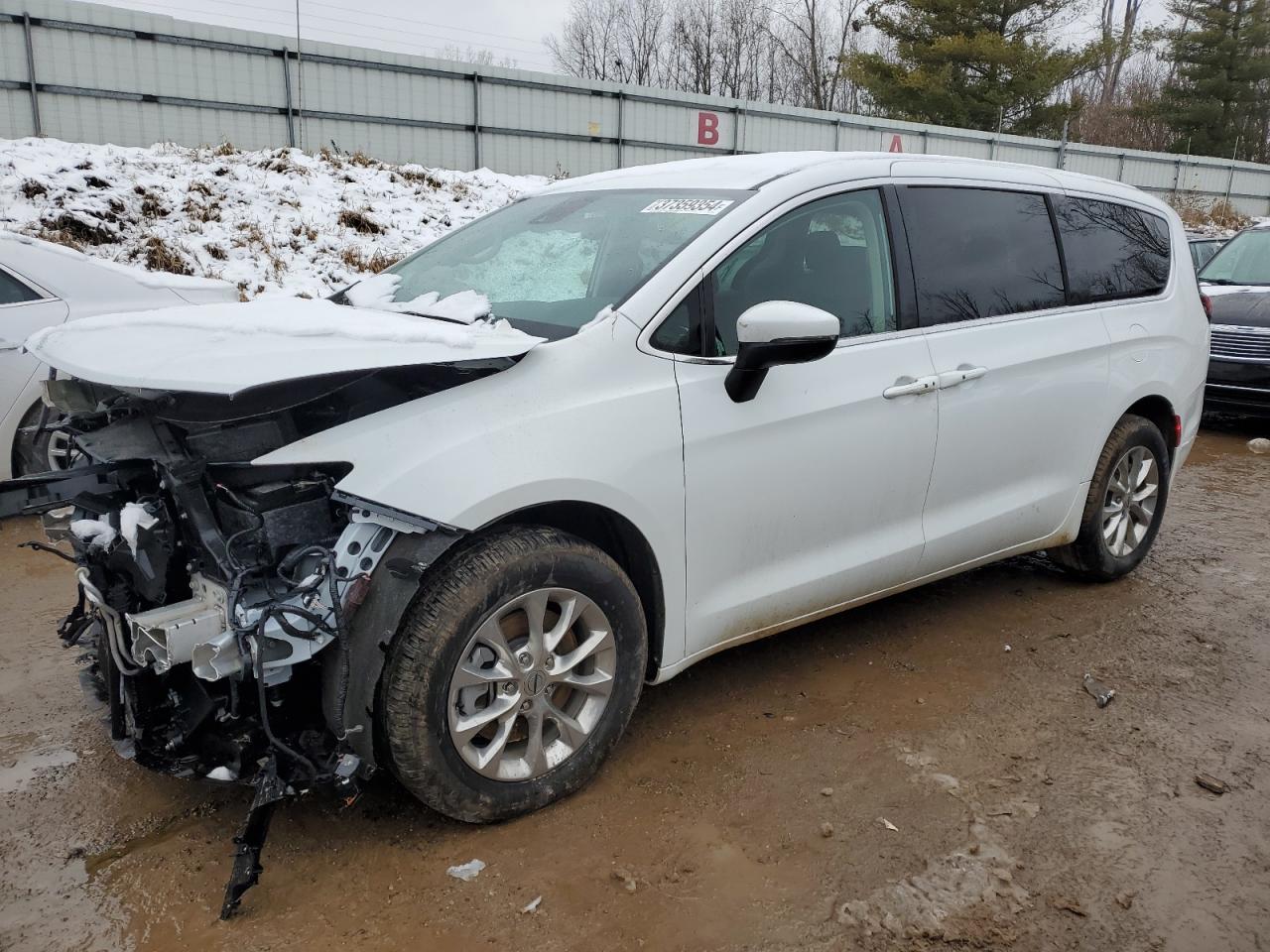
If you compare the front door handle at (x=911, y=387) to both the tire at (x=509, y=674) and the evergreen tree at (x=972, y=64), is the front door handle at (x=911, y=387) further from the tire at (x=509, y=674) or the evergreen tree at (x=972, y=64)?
the evergreen tree at (x=972, y=64)

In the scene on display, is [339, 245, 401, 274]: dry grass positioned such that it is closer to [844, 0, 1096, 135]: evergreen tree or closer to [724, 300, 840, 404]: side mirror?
[724, 300, 840, 404]: side mirror

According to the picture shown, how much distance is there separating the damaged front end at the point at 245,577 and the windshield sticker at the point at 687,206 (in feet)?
3.64

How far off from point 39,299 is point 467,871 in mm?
4626

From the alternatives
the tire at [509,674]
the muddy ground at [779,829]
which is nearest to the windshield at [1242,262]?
the muddy ground at [779,829]

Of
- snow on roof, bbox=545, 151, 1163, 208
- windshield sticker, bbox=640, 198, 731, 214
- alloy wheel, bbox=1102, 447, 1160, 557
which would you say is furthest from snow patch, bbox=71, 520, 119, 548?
alloy wheel, bbox=1102, 447, 1160, 557

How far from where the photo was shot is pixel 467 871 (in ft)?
8.70

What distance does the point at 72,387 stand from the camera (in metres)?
2.86

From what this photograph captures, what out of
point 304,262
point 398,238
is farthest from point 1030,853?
point 398,238

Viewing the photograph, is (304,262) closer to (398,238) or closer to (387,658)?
(398,238)

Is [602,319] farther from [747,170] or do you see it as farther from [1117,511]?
[1117,511]

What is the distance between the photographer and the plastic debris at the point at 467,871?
2627mm

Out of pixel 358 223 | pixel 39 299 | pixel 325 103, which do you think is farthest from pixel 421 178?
pixel 39 299

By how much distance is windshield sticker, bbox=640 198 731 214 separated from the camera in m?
3.31

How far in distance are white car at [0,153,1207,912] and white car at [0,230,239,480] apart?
8.22 ft
